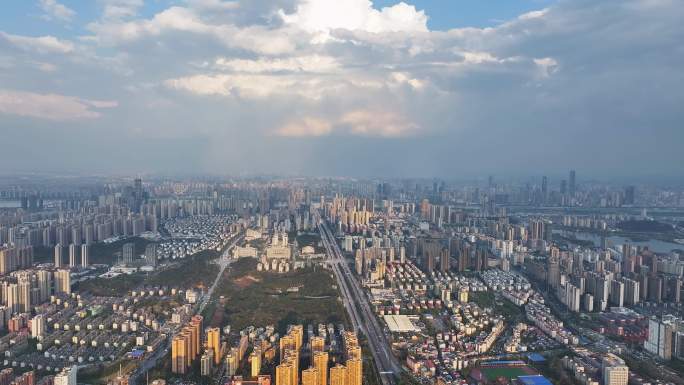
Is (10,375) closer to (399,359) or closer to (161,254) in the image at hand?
(399,359)

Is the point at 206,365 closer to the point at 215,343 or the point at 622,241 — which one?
the point at 215,343

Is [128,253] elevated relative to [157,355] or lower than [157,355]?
elevated

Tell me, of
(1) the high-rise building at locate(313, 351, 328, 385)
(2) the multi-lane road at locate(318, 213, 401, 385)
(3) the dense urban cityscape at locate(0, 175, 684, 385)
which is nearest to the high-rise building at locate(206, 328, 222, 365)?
(3) the dense urban cityscape at locate(0, 175, 684, 385)

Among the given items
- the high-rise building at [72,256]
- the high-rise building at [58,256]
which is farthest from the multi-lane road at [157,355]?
the high-rise building at [58,256]

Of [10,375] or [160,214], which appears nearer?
[10,375]

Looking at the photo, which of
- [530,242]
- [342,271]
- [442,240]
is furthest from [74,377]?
[530,242]

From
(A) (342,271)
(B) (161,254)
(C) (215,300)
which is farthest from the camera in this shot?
(B) (161,254)

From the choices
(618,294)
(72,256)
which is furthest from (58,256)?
(618,294)
